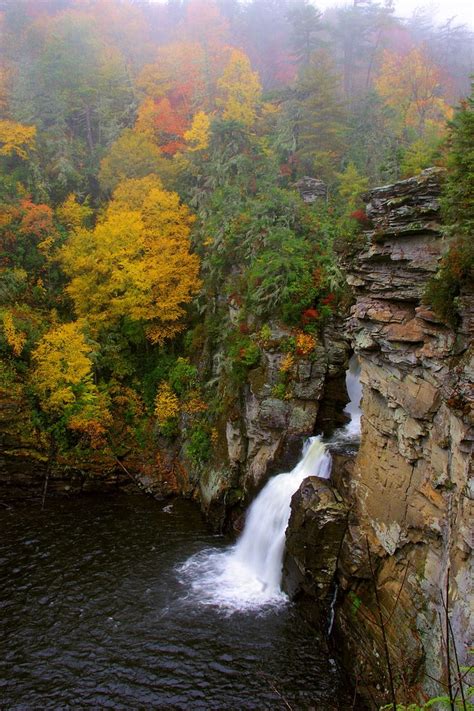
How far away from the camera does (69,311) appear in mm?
27188

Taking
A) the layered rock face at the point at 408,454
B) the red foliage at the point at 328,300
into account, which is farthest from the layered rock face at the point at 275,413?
the layered rock face at the point at 408,454

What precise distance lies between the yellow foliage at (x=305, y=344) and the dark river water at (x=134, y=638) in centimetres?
774

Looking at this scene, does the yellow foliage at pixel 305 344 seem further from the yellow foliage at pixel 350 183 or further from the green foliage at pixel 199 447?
the yellow foliage at pixel 350 183

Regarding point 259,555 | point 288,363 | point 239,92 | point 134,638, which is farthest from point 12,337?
point 239,92

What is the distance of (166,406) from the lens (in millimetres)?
23500

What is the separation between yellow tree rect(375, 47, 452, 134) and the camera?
32781 millimetres

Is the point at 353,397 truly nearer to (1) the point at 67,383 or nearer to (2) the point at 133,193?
(1) the point at 67,383

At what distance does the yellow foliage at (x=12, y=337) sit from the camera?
74.4 feet

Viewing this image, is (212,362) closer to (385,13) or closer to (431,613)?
(431,613)

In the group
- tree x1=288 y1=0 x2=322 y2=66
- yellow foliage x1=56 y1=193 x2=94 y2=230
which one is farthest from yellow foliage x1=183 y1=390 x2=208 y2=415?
tree x1=288 y1=0 x2=322 y2=66

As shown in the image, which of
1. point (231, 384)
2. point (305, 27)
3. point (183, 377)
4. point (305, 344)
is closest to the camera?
point (305, 344)

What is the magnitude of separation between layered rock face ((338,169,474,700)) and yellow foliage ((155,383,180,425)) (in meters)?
11.0

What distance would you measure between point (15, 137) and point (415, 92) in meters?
27.0

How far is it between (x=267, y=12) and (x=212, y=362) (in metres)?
46.7
